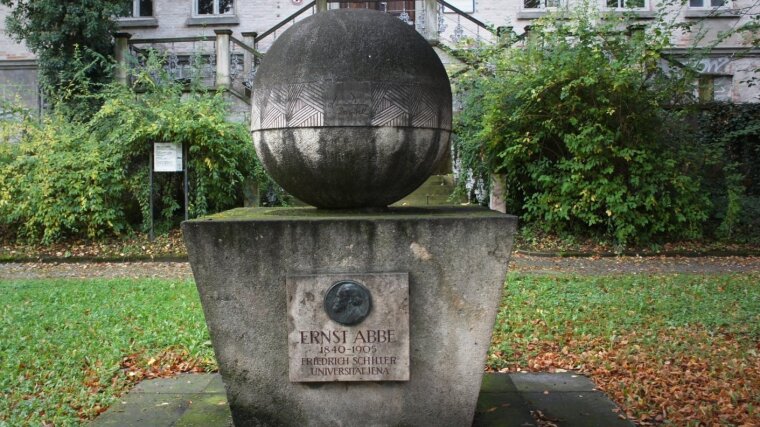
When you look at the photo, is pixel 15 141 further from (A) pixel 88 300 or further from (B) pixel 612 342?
(B) pixel 612 342

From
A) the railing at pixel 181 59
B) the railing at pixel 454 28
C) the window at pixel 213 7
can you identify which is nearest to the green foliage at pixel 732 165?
the railing at pixel 454 28

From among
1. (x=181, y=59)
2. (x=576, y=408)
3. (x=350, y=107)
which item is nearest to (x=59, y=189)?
(x=181, y=59)

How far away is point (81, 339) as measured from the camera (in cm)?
672

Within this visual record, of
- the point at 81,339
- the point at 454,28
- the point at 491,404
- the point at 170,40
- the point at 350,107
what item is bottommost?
the point at 81,339

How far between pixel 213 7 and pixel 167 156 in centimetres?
919

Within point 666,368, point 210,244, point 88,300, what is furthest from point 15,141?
point 666,368

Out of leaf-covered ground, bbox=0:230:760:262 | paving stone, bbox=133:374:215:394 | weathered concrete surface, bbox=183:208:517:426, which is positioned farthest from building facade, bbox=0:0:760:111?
weathered concrete surface, bbox=183:208:517:426

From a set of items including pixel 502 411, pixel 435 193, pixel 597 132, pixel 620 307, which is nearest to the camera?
pixel 502 411

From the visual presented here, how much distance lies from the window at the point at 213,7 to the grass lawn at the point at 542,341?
12.6 meters

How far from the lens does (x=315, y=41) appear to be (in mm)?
4023

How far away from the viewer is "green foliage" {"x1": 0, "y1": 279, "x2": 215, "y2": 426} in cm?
507

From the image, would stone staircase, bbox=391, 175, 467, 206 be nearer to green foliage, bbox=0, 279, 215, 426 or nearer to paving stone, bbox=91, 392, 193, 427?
green foliage, bbox=0, 279, 215, 426

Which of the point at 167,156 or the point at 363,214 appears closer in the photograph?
the point at 363,214

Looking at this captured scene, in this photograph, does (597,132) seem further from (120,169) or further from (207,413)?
(207,413)
